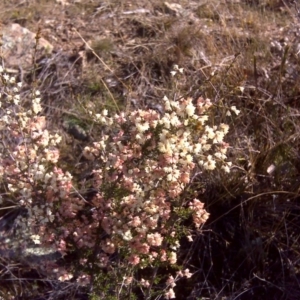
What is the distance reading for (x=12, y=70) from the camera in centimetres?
368

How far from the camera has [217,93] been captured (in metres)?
2.52

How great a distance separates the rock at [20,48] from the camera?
3.75 metres

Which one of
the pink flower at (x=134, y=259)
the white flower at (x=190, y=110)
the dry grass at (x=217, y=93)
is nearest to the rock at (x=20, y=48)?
the dry grass at (x=217, y=93)

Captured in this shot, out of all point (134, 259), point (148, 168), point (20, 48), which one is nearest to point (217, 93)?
point (148, 168)

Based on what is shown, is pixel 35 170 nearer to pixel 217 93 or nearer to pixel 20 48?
pixel 217 93

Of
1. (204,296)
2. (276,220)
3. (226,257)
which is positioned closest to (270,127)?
(276,220)

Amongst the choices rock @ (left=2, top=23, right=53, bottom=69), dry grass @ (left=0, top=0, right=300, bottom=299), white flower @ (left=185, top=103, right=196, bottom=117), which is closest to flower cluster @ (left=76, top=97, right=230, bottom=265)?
white flower @ (left=185, top=103, right=196, bottom=117)

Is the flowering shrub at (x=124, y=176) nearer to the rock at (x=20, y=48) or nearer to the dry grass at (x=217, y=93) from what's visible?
the dry grass at (x=217, y=93)

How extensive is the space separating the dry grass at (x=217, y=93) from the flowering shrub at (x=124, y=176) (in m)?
0.27

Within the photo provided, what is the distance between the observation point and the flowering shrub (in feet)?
6.30

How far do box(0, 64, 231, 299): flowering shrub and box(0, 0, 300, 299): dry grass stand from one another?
270 mm

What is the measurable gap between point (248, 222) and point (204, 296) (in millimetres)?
423

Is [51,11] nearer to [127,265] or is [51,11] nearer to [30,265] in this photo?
[30,265]

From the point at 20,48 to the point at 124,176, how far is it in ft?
6.72
